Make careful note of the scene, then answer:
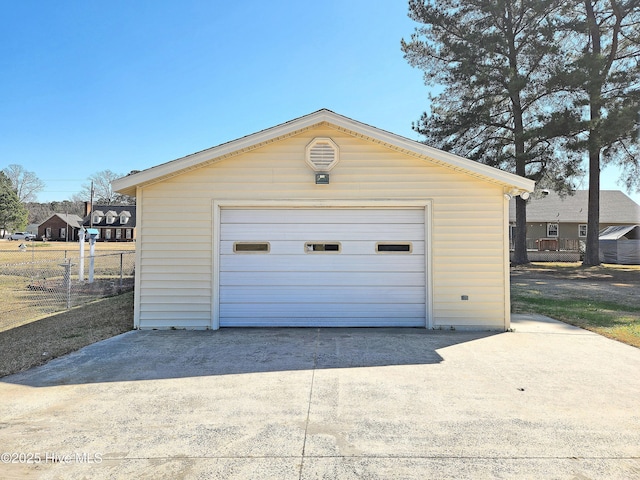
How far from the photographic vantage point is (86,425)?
3137 mm

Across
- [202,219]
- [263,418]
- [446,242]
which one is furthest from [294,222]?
[263,418]

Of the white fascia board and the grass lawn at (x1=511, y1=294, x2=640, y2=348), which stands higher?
the white fascia board

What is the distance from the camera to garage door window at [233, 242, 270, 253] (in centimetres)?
677

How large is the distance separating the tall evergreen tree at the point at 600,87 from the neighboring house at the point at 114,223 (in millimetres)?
55273

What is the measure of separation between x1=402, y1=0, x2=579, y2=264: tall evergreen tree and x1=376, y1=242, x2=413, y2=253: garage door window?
13.8 metres

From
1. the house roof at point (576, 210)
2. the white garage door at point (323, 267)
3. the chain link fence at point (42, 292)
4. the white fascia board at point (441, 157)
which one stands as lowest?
the chain link fence at point (42, 292)

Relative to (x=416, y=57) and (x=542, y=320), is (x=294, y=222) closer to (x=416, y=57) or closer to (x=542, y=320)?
(x=542, y=320)

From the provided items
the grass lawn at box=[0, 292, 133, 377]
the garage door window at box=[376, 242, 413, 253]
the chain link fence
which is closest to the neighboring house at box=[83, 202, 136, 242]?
the chain link fence

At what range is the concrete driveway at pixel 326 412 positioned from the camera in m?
2.60

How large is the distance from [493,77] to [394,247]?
50.5ft

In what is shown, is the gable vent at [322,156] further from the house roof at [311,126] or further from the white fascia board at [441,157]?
the white fascia board at [441,157]

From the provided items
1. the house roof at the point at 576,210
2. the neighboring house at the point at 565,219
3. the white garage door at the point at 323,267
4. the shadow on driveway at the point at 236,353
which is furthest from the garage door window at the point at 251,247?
the house roof at the point at 576,210

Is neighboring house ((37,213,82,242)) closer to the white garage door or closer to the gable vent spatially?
the white garage door

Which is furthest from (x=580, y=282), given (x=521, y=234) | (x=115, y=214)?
(x=115, y=214)
